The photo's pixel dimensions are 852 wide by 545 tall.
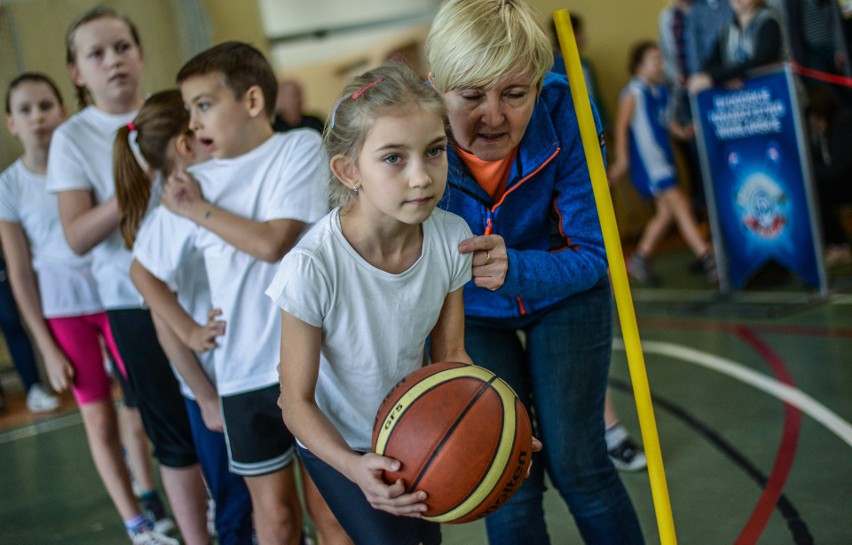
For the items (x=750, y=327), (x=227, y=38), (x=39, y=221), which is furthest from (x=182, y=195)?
(x=227, y=38)

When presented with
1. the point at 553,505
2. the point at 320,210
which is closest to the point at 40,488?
the point at 553,505

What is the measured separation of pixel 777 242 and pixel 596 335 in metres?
4.10

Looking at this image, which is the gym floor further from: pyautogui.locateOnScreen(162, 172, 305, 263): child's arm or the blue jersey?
pyautogui.locateOnScreen(162, 172, 305, 263): child's arm

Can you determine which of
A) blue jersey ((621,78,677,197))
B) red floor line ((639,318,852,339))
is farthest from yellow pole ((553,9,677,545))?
blue jersey ((621,78,677,197))

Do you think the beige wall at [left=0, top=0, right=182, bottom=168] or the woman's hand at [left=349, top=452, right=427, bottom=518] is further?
the beige wall at [left=0, top=0, right=182, bottom=168]

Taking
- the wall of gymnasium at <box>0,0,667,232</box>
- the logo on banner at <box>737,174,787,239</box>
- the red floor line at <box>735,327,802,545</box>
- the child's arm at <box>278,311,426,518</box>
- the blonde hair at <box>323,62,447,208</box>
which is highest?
the wall of gymnasium at <box>0,0,667,232</box>

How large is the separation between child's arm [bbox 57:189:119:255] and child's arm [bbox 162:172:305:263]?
0.58 m

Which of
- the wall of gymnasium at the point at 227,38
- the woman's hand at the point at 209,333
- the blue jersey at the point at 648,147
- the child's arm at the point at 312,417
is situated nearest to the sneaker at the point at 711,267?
the blue jersey at the point at 648,147

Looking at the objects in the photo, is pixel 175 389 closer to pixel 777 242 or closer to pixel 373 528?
pixel 373 528

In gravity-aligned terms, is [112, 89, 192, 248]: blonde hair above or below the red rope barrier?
above

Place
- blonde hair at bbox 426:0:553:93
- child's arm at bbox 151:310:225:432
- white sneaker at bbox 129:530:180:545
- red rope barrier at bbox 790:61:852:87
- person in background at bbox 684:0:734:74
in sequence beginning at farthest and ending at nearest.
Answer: person in background at bbox 684:0:734:74 < red rope barrier at bbox 790:61:852:87 < white sneaker at bbox 129:530:180:545 < child's arm at bbox 151:310:225:432 < blonde hair at bbox 426:0:553:93

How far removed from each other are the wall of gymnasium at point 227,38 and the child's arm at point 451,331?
20.0ft

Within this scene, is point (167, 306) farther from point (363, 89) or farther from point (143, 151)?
point (363, 89)

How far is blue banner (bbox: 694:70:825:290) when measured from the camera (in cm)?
581
